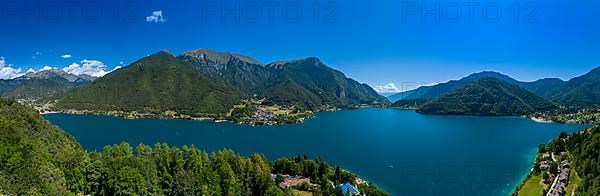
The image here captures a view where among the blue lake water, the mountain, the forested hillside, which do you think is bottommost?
the blue lake water

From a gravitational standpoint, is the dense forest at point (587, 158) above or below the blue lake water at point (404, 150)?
above

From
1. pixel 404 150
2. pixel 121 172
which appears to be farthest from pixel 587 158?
pixel 121 172

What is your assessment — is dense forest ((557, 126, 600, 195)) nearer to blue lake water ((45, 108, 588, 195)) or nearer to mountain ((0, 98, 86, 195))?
blue lake water ((45, 108, 588, 195))

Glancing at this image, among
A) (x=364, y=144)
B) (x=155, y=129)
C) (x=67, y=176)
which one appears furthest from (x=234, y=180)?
(x=155, y=129)

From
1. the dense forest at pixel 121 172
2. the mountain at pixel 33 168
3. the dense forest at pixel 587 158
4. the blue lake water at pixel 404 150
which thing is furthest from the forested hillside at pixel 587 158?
the mountain at pixel 33 168

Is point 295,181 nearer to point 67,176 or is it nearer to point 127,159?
point 127,159

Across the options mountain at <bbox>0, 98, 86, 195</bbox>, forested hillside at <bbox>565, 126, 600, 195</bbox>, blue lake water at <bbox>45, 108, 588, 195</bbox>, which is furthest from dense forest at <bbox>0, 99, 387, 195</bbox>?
forested hillside at <bbox>565, 126, 600, 195</bbox>

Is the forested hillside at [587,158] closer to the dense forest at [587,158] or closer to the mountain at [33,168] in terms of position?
the dense forest at [587,158]

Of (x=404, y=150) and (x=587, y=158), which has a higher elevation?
(x=587, y=158)

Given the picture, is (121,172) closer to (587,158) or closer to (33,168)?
(33,168)
